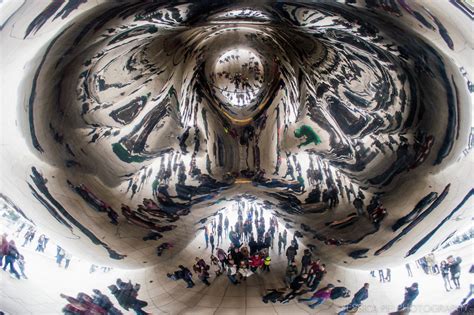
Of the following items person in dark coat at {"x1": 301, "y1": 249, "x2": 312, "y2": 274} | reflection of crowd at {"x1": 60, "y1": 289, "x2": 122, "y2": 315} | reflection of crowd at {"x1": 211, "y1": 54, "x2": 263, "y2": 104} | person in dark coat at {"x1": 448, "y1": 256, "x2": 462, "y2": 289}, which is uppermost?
reflection of crowd at {"x1": 211, "y1": 54, "x2": 263, "y2": 104}

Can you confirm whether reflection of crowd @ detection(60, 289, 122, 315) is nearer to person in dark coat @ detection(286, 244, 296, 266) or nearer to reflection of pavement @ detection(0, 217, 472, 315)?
reflection of pavement @ detection(0, 217, 472, 315)

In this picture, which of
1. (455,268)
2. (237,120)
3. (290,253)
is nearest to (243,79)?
(237,120)

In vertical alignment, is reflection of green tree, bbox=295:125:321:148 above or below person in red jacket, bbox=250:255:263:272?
above

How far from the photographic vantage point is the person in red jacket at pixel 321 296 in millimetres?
1275

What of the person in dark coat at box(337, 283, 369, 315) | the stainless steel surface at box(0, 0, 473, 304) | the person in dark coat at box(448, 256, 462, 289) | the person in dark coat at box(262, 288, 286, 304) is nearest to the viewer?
the stainless steel surface at box(0, 0, 473, 304)

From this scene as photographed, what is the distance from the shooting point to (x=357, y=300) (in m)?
1.23

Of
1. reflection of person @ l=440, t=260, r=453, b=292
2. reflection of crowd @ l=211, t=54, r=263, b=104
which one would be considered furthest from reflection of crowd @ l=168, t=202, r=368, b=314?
reflection of crowd @ l=211, t=54, r=263, b=104

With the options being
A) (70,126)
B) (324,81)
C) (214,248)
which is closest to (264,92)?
(324,81)

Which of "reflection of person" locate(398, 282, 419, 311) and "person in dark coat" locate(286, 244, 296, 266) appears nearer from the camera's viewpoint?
"reflection of person" locate(398, 282, 419, 311)

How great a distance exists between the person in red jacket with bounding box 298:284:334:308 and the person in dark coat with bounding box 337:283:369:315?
0.07 m

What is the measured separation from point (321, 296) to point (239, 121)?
0.73 metres

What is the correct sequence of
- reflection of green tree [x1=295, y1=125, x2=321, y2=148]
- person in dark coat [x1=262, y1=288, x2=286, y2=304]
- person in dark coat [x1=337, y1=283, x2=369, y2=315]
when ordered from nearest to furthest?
person in dark coat [x1=337, y1=283, x2=369, y2=315], person in dark coat [x1=262, y1=288, x2=286, y2=304], reflection of green tree [x1=295, y1=125, x2=321, y2=148]

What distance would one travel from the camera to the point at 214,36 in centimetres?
156

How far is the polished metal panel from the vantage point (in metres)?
0.96
